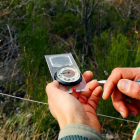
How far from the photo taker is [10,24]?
2885 millimetres

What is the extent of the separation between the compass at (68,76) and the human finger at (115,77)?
0.72 feet

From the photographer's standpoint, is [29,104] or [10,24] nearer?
[29,104]

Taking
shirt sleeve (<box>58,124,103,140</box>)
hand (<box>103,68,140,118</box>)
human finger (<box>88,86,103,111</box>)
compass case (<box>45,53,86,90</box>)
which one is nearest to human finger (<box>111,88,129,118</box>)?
hand (<box>103,68,140,118</box>)

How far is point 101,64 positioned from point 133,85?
104 cm

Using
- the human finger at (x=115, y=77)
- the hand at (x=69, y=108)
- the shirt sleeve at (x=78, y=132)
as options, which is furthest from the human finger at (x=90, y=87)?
the shirt sleeve at (x=78, y=132)

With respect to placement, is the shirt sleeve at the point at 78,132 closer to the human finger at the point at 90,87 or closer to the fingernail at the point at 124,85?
the fingernail at the point at 124,85

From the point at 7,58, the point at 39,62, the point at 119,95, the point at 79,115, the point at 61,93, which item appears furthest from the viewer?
the point at 7,58

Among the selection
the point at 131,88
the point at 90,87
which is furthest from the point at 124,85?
the point at 90,87

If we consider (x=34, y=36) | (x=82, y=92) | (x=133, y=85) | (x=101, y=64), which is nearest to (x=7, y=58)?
(x=34, y=36)

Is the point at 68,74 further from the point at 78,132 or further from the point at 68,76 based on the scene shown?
the point at 78,132

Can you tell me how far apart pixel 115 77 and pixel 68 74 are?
12.7 inches

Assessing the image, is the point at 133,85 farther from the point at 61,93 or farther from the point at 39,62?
the point at 39,62

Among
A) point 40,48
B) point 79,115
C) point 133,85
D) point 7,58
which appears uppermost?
point 133,85

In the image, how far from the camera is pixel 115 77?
1272 millimetres
